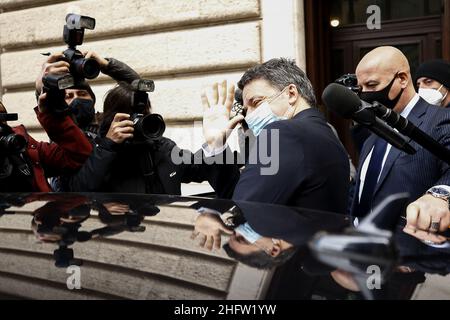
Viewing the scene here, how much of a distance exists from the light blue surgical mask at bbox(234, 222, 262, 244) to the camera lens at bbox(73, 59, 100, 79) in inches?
70.6

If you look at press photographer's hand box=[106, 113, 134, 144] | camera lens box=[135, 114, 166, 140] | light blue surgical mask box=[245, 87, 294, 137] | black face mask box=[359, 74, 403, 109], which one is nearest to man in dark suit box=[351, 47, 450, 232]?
black face mask box=[359, 74, 403, 109]

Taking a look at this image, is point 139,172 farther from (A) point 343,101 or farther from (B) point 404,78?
(A) point 343,101

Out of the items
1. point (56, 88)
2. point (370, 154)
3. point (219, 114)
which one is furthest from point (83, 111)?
point (370, 154)

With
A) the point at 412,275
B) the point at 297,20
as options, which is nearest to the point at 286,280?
the point at 412,275

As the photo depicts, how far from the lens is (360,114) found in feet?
4.72

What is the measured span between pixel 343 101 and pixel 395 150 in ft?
4.36

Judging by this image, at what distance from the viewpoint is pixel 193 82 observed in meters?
5.93

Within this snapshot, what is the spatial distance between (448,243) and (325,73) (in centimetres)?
480

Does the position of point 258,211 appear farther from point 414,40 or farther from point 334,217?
point 414,40

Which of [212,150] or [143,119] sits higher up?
[143,119]

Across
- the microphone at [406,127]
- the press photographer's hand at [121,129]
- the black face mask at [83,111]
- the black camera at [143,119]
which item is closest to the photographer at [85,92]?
the black face mask at [83,111]

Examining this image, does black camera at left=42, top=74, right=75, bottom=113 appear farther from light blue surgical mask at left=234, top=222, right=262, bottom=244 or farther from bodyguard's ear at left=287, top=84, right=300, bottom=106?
light blue surgical mask at left=234, top=222, right=262, bottom=244

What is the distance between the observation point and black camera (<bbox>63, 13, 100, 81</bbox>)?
9.28ft

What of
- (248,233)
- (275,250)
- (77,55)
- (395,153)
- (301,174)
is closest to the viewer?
(275,250)
